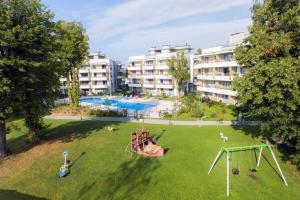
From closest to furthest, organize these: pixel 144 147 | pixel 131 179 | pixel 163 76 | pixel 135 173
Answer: pixel 131 179 < pixel 135 173 < pixel 144 147 < pixel 163 76

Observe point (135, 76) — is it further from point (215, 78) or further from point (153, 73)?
point (215, 78)

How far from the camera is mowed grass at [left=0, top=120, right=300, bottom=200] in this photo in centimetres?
1539

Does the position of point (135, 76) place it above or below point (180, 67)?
below

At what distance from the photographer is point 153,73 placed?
254 feet

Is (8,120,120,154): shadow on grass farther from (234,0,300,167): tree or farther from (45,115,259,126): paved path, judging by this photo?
(234,0,300,167): tree

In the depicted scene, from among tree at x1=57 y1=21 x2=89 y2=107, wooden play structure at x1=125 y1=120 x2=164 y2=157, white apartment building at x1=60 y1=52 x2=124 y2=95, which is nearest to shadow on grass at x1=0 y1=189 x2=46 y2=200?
wooden play structure at x1=125 y1=120 x2=164 y2=157

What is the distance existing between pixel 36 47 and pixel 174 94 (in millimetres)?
52440

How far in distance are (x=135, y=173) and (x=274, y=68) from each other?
44.6 feet

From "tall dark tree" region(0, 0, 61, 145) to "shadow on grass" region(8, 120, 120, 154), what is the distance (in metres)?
3.44

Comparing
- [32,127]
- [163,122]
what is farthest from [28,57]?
→ [163,122]

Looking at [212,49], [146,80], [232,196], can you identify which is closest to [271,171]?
[232,196]

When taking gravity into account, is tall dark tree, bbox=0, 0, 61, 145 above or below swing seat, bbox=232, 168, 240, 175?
above

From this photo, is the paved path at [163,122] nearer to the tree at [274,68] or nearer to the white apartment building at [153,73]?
the tree at [274,68]

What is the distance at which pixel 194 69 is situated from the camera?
7081 cm
